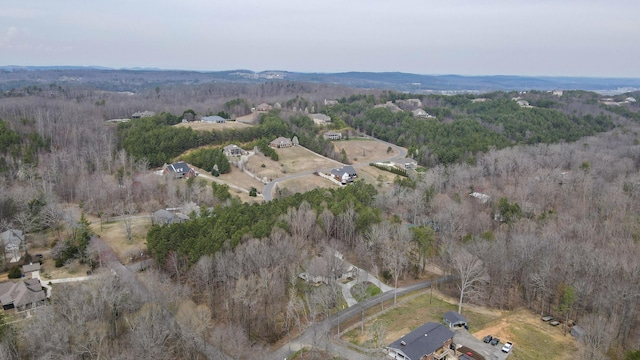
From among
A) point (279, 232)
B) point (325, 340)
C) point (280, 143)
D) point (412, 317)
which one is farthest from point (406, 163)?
point (325, 340)

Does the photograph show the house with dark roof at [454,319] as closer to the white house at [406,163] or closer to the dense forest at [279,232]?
the dense forest at [279,232]

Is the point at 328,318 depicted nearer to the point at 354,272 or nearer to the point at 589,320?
the point at 354,272

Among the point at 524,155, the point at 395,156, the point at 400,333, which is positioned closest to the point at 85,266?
the point at 400,333

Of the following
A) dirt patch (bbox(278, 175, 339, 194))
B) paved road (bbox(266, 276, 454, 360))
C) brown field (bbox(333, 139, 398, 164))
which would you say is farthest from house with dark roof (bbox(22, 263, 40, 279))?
brown field (bbox(333, 139, 398, 164))

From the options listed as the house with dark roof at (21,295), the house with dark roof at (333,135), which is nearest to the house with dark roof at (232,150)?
the house with dark roof at (333,135)

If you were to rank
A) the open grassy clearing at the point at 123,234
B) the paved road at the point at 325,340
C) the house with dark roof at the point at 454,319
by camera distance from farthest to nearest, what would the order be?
the open grassy clearing at the point at 123,234, the house with dark roof at the point at 454,319, the paved road at the point at 325,340
